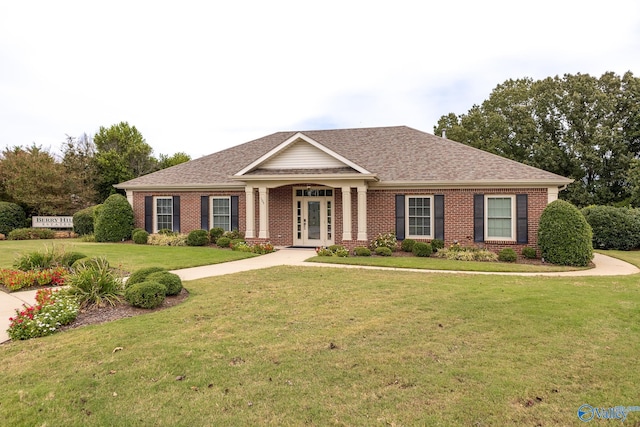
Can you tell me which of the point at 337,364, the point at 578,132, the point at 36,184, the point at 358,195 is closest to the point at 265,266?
the point at 358,195

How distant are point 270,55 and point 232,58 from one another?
157 cm

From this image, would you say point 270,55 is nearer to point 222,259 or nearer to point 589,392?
point 222,259

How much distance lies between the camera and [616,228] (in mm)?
17875

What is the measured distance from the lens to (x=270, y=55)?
14172mm

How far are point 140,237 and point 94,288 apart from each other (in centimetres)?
1157

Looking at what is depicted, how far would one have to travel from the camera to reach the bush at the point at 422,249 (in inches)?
554

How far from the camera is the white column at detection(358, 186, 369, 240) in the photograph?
1515 centimetres

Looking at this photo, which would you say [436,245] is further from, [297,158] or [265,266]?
[265,266]

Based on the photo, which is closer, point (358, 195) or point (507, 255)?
point (507, 255)

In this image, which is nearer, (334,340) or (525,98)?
(334,340)

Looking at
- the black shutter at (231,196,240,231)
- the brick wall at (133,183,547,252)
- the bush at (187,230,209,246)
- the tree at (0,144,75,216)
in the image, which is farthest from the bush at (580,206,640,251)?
the tree at (0,144,75,216)

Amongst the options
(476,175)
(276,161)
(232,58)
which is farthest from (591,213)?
(232,58)

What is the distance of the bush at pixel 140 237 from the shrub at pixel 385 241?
10740mm

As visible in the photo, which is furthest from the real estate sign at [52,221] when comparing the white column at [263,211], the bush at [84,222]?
the white column at [263,211]
